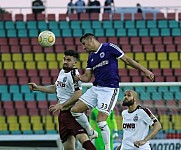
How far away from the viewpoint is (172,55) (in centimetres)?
2064

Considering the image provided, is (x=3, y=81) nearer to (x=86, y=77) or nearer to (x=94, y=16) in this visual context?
(x=94, y=16)

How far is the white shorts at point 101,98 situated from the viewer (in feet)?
29.8

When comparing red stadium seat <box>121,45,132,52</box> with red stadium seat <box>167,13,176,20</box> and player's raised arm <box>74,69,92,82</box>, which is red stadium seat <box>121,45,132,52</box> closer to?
red stadium seat <box>167,13,176,20</box>

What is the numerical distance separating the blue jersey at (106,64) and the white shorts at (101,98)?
0.07 meters

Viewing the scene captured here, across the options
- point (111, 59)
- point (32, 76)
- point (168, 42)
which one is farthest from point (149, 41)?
point (111, 59)

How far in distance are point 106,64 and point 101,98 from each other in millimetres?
451

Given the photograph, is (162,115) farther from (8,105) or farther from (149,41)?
(149,41)

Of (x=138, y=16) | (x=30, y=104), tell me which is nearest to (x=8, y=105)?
(x=30, y=104)

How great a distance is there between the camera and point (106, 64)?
912 centimetres

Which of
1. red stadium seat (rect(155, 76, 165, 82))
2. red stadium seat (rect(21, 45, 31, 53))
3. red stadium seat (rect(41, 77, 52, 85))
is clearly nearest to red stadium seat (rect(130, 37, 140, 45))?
red stadium seat (rect(155, 76, 165, 82))

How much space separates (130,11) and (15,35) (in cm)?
372

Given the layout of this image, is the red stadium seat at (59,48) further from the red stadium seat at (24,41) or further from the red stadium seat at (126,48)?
the red stadium seat at (126,48)

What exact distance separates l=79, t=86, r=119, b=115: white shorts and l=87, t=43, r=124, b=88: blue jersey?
0.07 metres

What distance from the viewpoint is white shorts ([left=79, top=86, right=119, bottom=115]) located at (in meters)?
9.08
